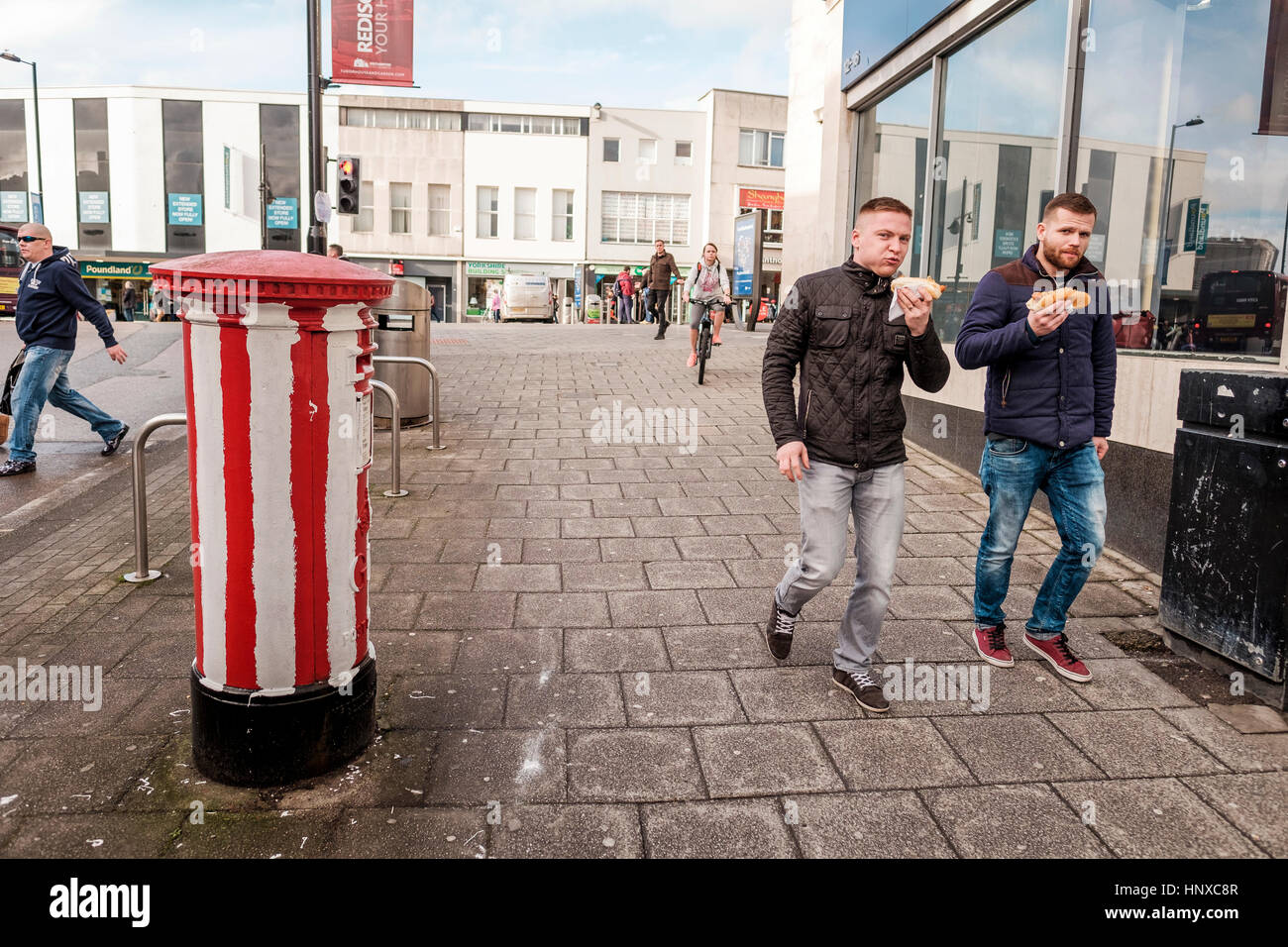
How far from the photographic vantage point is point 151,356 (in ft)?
47.7

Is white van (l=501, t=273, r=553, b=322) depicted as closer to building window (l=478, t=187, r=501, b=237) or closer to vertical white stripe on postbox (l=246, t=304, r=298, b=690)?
building window (l=478, t=187, r=501, b=237)

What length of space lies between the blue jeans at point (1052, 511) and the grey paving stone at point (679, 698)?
4.04 feet

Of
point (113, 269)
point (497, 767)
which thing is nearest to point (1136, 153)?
point (497, 767)

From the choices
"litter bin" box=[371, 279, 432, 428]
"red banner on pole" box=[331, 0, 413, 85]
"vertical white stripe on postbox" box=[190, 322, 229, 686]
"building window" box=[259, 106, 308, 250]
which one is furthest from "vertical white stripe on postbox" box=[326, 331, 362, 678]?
"building window" box=[259, 106, 308, 250]

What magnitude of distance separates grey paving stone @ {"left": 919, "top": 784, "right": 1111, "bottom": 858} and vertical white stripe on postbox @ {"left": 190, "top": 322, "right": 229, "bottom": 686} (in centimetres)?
225

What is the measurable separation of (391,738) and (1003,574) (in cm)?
254

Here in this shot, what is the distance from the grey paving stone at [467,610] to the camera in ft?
15.3

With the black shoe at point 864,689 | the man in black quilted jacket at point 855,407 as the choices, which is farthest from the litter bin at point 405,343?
the black shoe at point 864,689

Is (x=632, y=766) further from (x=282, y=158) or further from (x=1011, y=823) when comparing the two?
(x=282, y=158)

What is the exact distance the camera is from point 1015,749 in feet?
11.5

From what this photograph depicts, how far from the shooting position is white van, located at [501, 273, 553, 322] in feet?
124

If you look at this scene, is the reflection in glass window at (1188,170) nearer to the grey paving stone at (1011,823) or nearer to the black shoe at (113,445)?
the grey paving stone at (1011,823)

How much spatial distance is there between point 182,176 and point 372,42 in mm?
33337
